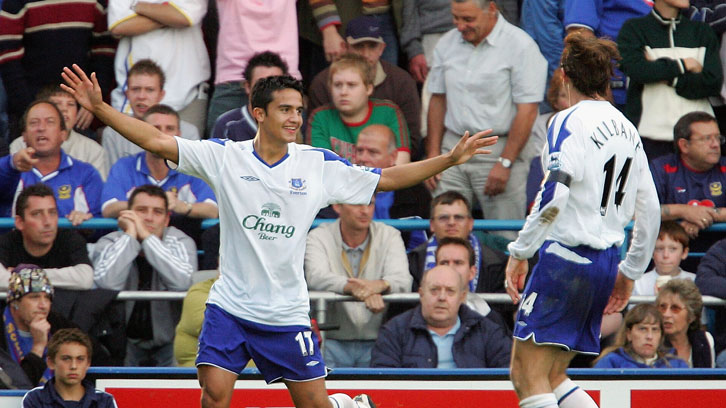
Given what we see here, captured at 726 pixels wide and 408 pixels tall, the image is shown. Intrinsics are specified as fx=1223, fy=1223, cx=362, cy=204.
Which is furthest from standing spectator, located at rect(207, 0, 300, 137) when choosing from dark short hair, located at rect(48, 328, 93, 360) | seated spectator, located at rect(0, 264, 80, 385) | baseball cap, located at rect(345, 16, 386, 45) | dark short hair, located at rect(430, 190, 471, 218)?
dark short hair, located at rect(48, 328, 93, 360)

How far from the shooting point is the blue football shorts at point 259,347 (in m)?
6.50

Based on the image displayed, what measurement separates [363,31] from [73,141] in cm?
266

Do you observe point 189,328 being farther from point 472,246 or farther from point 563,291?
point 563,291

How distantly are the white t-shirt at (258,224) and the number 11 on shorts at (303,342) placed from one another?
7cm

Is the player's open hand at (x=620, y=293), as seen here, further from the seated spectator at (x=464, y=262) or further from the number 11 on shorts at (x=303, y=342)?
the seated spectator at (x=464, y=262)

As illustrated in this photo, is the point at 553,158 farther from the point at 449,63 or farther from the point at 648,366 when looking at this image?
the point at 449,63

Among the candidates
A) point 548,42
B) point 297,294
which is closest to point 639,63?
point 548,42

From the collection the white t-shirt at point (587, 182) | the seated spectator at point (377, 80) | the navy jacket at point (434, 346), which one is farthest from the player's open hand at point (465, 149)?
the seated spectator at point (377, 80)

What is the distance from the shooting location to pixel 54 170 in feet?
32.7

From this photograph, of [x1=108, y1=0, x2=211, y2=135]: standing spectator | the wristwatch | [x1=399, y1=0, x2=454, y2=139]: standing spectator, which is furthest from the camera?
[x1=399, y1=0, x2=454, y2=139]: standing spectator

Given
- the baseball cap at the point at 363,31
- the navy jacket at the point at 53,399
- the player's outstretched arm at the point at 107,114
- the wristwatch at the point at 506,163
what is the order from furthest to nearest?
the baseball cap at the point at 363,31 → the wristwatch at the point at 506,163 → the navy jacket at the point at 53,399 → the player's outstretched arm at the point at 107,114

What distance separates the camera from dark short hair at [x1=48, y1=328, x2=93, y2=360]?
7.87 m

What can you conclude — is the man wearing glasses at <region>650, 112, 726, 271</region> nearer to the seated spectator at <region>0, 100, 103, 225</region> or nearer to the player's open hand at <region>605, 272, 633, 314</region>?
the player's open hand at <region>605, 272, 633, 314</region>

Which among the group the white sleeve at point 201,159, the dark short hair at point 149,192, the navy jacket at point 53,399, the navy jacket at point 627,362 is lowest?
the navy jacket at point 53,399
